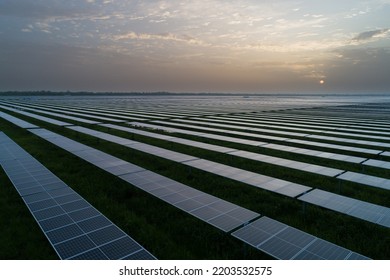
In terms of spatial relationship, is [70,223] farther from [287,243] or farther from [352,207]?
[352,207]

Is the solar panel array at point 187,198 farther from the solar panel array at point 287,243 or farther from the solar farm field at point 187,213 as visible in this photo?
the solar panel array at point 287,243

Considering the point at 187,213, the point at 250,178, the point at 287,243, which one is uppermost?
the point at 250,178

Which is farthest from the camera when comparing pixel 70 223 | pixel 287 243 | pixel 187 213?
pixel 187 213

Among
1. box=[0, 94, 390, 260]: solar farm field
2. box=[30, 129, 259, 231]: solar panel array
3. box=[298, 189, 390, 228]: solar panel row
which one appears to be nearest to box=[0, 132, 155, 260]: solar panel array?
box=[0, 94, 390, 260]: solar farm field

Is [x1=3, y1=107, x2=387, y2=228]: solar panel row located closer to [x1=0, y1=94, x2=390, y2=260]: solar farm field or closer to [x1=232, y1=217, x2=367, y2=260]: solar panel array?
[x1=0, y1=94, x2=390, y2=260]: solar farm field

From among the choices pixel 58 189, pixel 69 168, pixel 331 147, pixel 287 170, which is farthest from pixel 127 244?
pixel 331 147

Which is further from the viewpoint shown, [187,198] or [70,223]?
[187,198]

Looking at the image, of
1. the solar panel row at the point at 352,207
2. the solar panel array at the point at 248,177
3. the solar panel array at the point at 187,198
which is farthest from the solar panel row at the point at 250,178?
the solar panel array at the point at 187,198

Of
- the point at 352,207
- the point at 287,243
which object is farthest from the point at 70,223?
the point at 352,207
